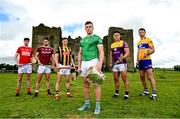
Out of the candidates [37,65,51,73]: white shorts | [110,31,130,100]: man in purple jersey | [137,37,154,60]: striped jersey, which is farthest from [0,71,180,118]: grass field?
[137,37,154,60]: striped jersey

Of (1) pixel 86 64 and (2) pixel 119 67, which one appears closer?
(1) pixel 86 64

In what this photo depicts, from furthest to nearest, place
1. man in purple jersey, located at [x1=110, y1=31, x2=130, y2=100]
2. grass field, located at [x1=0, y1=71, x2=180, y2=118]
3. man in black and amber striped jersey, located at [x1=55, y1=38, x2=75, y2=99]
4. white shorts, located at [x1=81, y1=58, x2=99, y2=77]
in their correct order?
man in black and amber striped jersey, located at [x1=55, y1=38, x2=75, y2=99]
man in purple jersey, located at [x1=110, y1=31, x2=130, y2=100]
white shorts, located at [x1=81, y1=58, x2=99, y2=77]
grass field, located at [x1=0, y1=71, x2=180, y2=118]

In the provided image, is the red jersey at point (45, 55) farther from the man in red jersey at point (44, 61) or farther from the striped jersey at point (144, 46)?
the striped jersey at point (144, 46)

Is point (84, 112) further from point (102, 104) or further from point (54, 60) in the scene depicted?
point (54, 60)

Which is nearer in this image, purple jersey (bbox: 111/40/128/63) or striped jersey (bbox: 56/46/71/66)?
purple jersey (bbox: 111/40/128/63)

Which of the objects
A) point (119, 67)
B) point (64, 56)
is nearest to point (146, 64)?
point (119, 67)

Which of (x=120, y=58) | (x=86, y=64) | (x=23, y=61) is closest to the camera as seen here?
(x=86, y=64)

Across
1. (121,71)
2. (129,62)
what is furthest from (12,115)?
(129,62)

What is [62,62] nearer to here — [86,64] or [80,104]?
[80,104]

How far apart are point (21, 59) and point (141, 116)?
5.49 m

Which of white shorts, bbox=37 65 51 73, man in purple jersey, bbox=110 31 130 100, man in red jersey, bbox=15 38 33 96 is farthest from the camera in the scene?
man in red jersey, bbox=15 38 33 96

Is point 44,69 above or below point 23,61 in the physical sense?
Result: below

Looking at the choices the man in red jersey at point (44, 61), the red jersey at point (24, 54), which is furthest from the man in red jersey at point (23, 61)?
the man in red jersey at point (44, 61)

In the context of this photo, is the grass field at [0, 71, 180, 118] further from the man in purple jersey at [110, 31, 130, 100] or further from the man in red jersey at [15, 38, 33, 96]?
the man in red jersey at [15, 38, 33, 96]
